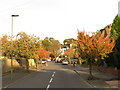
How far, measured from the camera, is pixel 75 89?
1344 centimetres

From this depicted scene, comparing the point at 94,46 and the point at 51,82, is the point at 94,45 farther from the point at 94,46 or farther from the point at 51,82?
the point at 51,82

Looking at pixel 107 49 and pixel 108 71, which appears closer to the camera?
pixel 107 49

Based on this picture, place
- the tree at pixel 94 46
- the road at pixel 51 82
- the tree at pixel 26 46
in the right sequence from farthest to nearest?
the tree at pixel 26 46 → the tree at pixel 94 46 → the road at pixel 51 82

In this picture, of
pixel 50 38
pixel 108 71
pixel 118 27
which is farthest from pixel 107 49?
pixel 50 38

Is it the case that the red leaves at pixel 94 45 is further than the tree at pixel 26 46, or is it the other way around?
the tree at pixel 26 46

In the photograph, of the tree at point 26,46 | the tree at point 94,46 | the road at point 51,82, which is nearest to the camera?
the road at point 51,82

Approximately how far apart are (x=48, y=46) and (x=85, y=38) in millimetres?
100297

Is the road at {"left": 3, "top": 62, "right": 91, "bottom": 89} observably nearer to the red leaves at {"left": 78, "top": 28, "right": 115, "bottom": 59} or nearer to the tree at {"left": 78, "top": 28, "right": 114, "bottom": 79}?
the tree at {"left": 78, "top": 28, "right": 114, "bottom": 79}

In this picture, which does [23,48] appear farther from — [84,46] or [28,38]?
[84,46]

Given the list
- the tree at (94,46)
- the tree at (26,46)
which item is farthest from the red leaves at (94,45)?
the tree at (26,46)

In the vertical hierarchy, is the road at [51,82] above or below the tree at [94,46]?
below

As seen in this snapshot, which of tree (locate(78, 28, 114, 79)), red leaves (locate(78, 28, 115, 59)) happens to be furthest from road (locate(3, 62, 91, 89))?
red leaves (locate(78, 28, 115, 59))

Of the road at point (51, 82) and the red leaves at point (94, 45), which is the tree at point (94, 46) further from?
the road at point (51, 82)

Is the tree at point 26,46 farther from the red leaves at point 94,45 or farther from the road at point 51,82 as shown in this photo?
the red leaves at point 94,45
